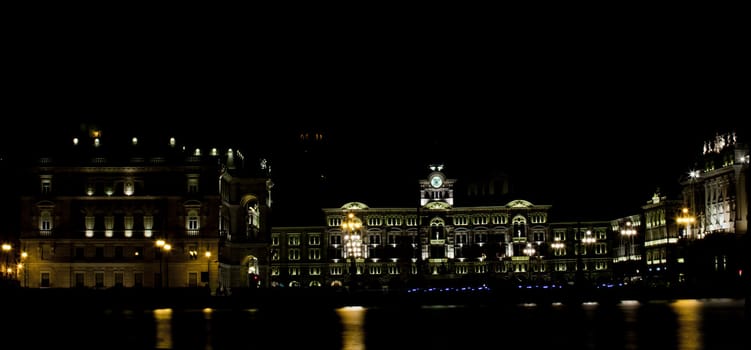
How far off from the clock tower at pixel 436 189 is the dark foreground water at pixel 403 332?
363 ft

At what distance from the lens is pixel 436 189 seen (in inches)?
6280

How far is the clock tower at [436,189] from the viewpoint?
520 feet

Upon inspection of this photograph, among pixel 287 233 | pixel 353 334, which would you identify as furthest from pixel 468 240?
pixel 353 334

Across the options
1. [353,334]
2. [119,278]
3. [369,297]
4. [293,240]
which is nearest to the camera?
[353,334]

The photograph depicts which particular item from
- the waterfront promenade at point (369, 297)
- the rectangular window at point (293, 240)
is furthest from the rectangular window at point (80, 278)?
the rectangular window at point (293, 240)

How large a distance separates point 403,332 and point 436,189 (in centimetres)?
12333

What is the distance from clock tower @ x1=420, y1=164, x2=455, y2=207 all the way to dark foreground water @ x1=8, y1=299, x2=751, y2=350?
363ft

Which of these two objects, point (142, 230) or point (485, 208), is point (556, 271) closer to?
point (485, 208)

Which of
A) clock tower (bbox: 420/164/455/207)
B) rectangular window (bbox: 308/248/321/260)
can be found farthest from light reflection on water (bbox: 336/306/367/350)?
clock tower (bbox: 420/164/455/207)

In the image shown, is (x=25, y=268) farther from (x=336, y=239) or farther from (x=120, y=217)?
(x=336, y=239)

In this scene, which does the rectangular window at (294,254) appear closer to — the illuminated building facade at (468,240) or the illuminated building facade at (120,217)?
the illuminated building facade at (468,240)

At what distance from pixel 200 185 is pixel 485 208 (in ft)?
232

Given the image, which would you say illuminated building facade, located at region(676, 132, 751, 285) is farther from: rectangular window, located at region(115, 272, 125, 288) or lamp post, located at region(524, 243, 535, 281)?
Answer: rectangular window, located at region(115, 272, 125, 288)

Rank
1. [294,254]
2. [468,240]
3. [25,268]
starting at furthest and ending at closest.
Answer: [468,240], [294,254], [25,268]
